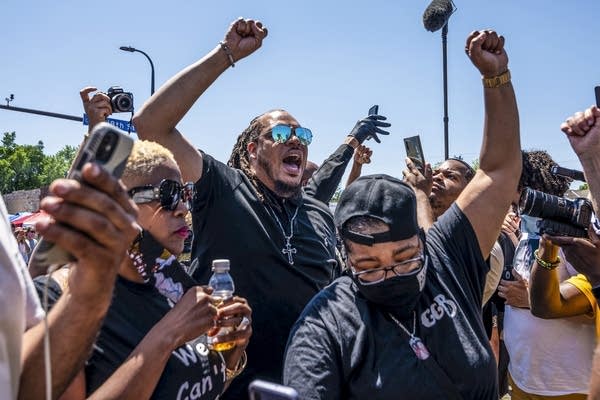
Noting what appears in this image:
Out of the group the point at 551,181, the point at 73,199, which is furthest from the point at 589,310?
the point at 73,199

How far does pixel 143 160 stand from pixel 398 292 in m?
1.16

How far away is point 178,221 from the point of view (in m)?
2.34

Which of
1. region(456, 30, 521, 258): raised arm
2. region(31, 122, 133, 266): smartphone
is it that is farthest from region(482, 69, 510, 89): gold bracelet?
region(31, 122, 133, 266): smartphone

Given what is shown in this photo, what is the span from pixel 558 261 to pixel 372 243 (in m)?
1.57

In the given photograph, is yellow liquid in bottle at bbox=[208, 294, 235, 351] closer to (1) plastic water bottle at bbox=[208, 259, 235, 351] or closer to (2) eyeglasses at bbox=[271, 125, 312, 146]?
(1) plastic water bottle at bbox=[208, 259, 235, 351]

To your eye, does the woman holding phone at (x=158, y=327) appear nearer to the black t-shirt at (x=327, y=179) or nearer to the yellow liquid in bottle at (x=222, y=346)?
the yellow liquid in bottle at (x=222, y=346)

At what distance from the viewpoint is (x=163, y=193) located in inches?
89.1

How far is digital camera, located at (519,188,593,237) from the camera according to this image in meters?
2.75

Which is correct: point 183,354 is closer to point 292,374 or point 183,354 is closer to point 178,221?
point 292,374

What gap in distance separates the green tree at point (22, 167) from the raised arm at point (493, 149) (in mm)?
73875

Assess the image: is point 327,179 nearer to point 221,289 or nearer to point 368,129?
point 368,129

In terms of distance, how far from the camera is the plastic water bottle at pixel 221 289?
7.02 feet

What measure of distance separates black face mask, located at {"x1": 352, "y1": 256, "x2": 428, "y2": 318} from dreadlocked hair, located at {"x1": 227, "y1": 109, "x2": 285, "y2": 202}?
1.41 meters

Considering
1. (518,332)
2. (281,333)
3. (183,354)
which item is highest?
(183,354)
